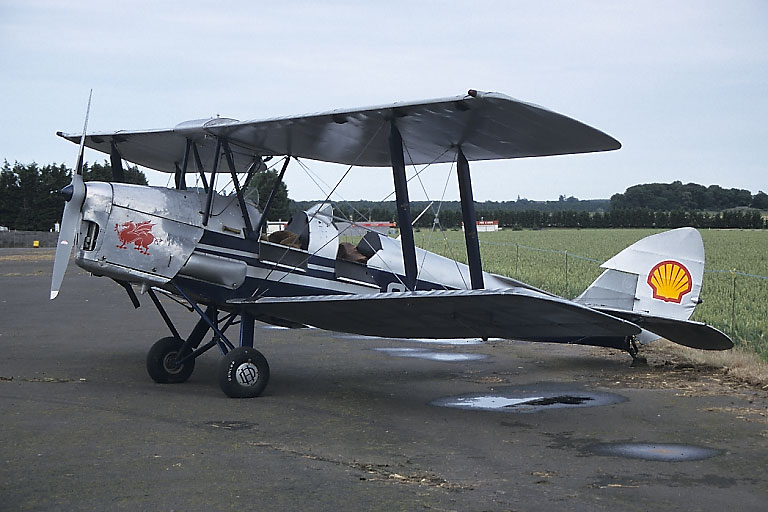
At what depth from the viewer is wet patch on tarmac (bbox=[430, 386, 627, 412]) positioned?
27.6 ft

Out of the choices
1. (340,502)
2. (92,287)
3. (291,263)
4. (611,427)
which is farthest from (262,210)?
(92,287)

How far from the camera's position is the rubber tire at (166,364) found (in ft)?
31.3

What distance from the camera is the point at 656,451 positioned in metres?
6.46

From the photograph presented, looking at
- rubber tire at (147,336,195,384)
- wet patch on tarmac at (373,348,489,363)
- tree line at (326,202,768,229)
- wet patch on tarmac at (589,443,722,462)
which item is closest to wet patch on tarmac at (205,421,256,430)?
rubber tire at (147,336,195,384)

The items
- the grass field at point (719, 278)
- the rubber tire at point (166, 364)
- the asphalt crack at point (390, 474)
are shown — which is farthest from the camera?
the grass field at point (719, 278)

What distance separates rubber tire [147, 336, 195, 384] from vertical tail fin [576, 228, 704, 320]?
4911mm

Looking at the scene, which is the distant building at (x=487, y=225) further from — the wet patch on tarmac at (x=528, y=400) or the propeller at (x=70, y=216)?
the propeller at (x=70, y=216)

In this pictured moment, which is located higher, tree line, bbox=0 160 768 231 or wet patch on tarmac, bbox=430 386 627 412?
tree line, bbox=0 160 768 231

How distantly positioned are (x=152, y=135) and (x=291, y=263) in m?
2.50

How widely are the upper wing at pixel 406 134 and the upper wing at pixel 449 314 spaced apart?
1.67 metres

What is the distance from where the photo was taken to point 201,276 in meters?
8.88

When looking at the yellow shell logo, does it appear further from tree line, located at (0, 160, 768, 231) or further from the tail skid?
tree line, located at (0, 160, 768, 231)

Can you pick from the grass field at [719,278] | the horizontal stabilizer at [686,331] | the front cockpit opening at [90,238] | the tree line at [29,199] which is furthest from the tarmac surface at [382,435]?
the tree line at [29,199]

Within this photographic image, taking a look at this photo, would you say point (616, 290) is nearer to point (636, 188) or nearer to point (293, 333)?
point (293, 333)
